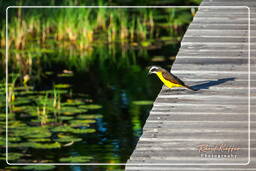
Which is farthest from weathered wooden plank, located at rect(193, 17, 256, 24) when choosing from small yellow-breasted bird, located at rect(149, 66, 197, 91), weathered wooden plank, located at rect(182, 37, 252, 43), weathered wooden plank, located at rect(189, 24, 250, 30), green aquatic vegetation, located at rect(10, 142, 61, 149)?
small yellow-breasted bird, located at rect(149, 66, 197, 91)

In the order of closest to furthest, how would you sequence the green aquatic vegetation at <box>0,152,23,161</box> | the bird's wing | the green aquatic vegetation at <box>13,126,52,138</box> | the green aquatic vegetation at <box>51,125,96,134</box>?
the bird's wing → the green aquatic vegetation at <box>0,152,23,161</box> → the green aquatic vegetation at <box>13,126,52,138</box> → the green aquatic vegetation at <box>51,125,96,134</box>

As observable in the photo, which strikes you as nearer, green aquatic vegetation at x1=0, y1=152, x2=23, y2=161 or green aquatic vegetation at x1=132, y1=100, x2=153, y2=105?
green aquatic vegetation at x1=0, y1=152, x2=23, y2=161

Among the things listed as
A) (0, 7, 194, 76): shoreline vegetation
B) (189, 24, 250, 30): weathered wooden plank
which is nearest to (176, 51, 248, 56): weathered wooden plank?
(189, 24, 250, 30): weathered wooden plank

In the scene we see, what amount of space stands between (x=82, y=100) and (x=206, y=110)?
14.3ft

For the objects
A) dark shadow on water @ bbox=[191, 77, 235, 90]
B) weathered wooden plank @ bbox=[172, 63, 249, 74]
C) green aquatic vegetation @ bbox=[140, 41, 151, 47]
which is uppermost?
dark shadow on water @ bbox=[191, 77, 235, 90]

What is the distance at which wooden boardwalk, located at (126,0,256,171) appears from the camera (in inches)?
194

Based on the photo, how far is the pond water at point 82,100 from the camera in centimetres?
847

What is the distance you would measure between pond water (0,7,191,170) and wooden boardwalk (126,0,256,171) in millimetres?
1404

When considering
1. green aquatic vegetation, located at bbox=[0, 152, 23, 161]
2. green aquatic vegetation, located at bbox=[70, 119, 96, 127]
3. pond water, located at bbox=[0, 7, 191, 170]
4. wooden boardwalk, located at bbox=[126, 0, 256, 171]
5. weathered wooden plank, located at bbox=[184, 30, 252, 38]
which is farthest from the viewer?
green aquatic vegetation, located at bbox=[70, 119, 96, 127]

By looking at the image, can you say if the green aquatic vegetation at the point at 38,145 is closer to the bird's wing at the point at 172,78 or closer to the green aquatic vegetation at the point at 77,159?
the green aquatic vegetation at the point at 77,159

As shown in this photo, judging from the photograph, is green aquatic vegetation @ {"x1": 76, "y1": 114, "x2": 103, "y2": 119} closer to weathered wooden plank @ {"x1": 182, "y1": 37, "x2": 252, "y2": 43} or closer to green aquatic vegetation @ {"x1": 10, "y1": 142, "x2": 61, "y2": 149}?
green aquatic vegetation @ {"x1": 10, "y1": 142, "x2": 61, "y2": 149}

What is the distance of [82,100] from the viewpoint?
10.0 metres

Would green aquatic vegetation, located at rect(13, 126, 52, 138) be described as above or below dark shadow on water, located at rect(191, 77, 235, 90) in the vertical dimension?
below

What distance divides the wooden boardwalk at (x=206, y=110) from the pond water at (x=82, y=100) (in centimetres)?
140
